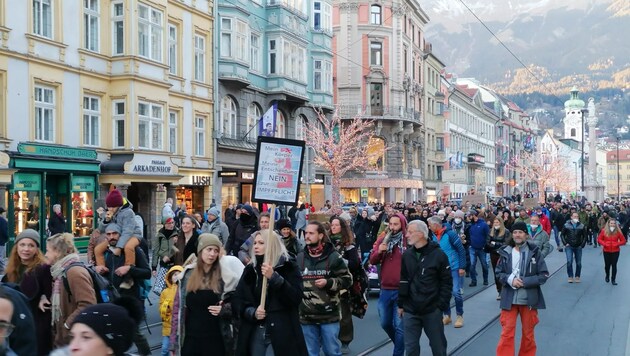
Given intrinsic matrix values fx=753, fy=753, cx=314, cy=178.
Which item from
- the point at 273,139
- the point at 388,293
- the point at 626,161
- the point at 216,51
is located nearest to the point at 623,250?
the point at 216,51

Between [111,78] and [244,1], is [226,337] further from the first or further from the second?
[244,1]

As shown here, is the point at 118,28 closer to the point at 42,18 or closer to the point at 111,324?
the point at 42,18

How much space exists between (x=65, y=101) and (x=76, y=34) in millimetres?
2233

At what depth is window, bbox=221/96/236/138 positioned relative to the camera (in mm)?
33094

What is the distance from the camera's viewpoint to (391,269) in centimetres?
947

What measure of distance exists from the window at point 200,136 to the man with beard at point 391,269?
879 inches

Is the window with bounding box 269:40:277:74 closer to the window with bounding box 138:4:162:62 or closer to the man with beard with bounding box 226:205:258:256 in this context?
the window with bounding box 138:4:162:62

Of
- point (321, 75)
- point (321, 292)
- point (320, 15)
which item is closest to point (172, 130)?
point (321, 75)

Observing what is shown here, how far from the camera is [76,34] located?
23797 mm

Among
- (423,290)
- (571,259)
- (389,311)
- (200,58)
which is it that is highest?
(200,58)

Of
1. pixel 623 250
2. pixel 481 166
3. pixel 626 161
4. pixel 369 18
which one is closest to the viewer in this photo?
pixel 623 250

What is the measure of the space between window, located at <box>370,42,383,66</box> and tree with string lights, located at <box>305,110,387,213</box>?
481 centimetres

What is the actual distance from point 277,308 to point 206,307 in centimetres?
67

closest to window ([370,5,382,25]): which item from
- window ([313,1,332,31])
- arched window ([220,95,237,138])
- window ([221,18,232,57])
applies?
window ([313,1,332,31])
